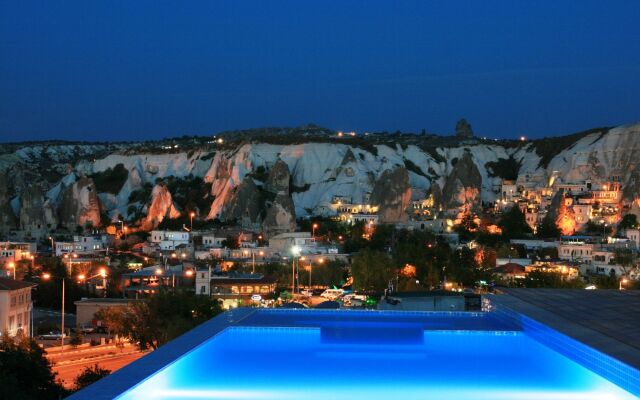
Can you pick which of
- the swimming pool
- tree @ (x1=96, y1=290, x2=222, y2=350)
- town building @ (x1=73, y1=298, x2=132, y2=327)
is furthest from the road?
the swimming pool

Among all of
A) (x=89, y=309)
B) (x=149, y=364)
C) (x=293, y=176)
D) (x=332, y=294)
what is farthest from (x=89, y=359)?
(x=293, y=176)

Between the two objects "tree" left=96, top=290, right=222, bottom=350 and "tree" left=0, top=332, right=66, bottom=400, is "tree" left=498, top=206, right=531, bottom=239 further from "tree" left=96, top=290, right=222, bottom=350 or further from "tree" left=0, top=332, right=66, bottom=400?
"tree" left=0, top=332, right=66, bottom=400

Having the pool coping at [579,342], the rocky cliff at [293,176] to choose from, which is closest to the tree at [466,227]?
the rocky cliff at [293,176]

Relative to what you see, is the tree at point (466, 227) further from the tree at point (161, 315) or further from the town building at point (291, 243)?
the tree at point (161, 315)

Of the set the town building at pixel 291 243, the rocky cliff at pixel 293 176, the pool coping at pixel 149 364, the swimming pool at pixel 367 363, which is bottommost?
the swimming pool at pixel 367 363

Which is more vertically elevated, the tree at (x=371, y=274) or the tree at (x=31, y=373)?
the tree at (x=371, y=274)

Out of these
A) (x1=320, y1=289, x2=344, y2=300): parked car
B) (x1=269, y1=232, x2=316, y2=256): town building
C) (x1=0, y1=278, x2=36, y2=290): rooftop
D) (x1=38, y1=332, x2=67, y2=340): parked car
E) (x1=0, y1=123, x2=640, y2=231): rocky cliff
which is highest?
(x1=0, y1=123, x2=640, y2=231): rocky cliff

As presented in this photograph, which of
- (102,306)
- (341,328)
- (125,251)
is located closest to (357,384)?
(341,328)
